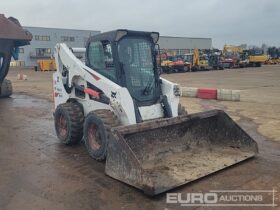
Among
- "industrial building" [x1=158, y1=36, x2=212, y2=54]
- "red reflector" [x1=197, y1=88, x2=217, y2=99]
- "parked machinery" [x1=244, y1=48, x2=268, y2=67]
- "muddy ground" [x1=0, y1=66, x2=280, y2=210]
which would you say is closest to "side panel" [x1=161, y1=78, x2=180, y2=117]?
"muddy ground" [x1=0, y1=66, x2=280, y2=210]

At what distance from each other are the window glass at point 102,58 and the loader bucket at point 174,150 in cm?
146

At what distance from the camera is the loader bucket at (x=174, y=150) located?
5.09m

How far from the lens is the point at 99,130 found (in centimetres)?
620

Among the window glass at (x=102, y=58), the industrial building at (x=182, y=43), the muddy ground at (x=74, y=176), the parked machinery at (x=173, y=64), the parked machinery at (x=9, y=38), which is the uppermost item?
the industrial building at (x=182, y=43)

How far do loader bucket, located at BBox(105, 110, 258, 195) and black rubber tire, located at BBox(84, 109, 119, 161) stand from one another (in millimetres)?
562

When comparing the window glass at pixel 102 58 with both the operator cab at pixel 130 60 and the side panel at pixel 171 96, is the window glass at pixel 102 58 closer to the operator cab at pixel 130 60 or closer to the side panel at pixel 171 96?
the operator cab at pixel 130 60

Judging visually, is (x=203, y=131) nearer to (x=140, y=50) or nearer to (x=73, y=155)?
(x=140, y=50)

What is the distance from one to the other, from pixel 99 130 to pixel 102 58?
1506mm

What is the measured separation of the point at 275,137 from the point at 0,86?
12.5m

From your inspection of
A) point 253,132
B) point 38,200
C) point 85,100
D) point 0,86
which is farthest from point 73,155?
point 0,86

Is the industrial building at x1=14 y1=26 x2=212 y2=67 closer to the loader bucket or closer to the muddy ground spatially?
the muddy ground

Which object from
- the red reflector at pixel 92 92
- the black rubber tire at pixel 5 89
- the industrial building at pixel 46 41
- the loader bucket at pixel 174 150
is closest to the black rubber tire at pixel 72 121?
the red reflector at pixel 92 92

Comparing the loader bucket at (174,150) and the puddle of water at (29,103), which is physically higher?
the loader bucket at (174,150)

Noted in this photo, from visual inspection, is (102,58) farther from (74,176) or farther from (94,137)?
(74,176)
